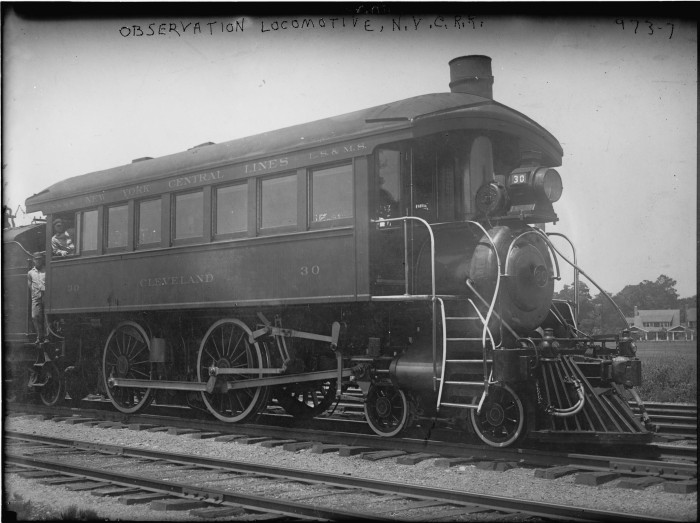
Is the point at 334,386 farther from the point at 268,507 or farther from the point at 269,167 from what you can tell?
the point at 268,507

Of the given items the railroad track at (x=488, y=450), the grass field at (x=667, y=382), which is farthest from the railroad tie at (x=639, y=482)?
the grass field at (x=667, y=382)

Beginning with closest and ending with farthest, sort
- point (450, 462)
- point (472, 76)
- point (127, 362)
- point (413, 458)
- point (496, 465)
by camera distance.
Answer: point (496, 465), point (450, 462), point (413, 458), point (472, 76), point (127, 362)

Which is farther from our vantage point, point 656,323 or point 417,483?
point 656,323

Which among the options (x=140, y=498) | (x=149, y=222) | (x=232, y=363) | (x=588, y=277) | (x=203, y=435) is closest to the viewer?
(x=140, y=498)

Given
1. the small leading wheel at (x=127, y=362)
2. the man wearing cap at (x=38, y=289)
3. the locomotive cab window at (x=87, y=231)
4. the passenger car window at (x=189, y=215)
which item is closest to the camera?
the passenger car window at (x=189, y=215)

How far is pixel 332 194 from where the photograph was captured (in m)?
8.76

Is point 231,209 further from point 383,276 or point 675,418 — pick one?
point 675,418

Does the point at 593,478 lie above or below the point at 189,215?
below

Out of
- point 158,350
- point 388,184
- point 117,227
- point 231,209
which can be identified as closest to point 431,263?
point 388,184

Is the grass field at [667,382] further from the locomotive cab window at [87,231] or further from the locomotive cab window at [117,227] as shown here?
the locomotive cab window at [87,231]

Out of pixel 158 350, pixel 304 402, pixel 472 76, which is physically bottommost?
pixel 304 402

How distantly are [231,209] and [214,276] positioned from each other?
3.07ft

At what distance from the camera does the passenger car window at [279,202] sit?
30.1 ft

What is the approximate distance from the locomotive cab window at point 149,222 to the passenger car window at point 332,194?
2.98 meters
